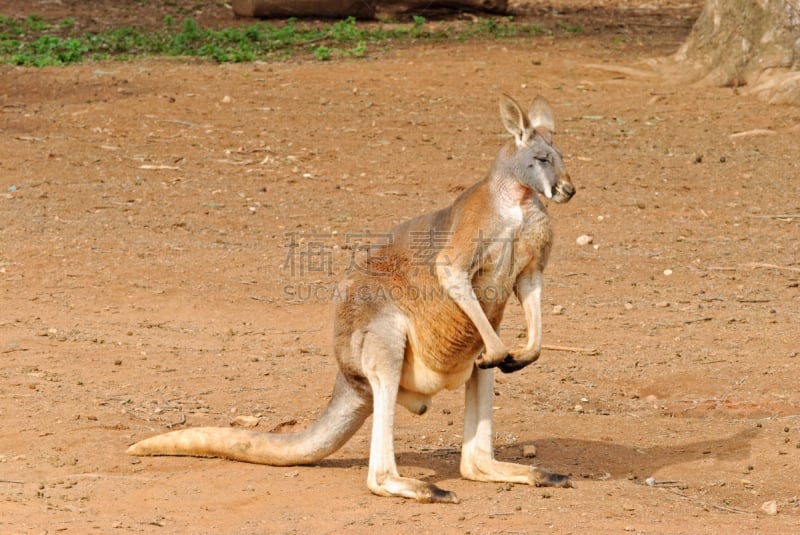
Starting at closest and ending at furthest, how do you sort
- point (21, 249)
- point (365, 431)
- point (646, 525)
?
1. point (646, 525)
2. point (365, 431)
3. point (21, 249)

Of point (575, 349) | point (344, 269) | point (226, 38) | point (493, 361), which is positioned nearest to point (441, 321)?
point (493, 361)

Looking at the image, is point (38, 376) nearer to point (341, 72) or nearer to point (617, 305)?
point (617, 305)

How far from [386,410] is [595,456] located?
113cm

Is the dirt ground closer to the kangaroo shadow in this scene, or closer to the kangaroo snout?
the kangaroo shadow

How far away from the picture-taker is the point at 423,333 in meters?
4.43

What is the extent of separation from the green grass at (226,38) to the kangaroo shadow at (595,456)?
7.93 m


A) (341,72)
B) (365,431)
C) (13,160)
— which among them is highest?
(341,72)

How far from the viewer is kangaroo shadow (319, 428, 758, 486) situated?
4.81 m

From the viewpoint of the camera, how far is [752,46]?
11.1m

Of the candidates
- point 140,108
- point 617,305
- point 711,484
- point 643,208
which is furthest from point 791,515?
point 140,108

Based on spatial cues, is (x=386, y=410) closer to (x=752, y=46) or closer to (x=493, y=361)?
(x=493, y=361)

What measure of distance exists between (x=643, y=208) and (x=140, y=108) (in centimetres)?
457

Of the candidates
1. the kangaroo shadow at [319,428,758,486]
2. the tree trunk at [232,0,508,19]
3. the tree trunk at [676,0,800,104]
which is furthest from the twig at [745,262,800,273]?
the tree trunk at [232,0,508,19]

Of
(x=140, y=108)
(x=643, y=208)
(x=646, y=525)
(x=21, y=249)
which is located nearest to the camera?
(x=646, y=525)
